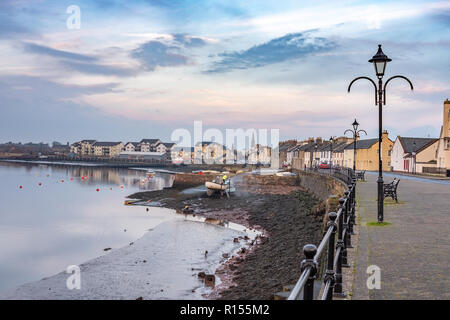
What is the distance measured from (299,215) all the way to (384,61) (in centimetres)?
2261

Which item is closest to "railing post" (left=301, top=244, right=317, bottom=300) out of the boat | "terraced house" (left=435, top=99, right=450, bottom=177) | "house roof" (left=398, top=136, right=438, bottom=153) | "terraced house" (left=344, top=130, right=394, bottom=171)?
"terraced house" (left=435, top=99, right=450, bottom=177)

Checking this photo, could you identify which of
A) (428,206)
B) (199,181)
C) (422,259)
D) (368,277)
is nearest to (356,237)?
(422,259)

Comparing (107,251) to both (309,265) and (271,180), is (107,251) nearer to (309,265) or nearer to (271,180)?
(309,265)

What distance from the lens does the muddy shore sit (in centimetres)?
1639

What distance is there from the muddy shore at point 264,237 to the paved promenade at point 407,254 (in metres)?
4.85

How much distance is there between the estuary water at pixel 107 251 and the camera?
61.6ft

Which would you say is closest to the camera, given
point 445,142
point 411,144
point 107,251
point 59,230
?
point 107,251

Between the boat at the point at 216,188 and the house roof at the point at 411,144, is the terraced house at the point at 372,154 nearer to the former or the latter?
the house roof at the point at 411,144

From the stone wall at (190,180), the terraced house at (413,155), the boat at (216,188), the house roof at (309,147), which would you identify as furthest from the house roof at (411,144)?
the stone wall at (190,180)

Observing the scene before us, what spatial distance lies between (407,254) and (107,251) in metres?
22.8

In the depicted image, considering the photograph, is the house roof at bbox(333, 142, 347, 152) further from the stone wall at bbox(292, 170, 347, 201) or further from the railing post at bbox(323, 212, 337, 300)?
the railing post at bbox(323, 212, 337, 300)

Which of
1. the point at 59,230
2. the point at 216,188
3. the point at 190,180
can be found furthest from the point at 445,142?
the point at 190,180

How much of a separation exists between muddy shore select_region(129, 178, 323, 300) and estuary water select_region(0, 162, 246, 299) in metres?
1.84

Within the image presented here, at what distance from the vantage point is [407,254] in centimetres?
850
